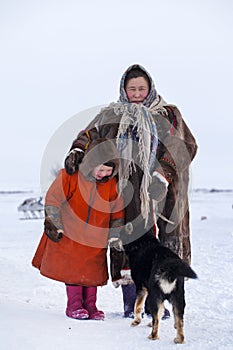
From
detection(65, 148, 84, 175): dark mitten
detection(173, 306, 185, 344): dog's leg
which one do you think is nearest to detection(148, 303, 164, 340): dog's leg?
detection(173, 306, 185, 344): dog's leg

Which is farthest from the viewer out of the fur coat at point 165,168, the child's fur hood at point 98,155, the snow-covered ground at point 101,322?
the fur coat at point 165,168

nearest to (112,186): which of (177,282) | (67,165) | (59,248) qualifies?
(67,165)

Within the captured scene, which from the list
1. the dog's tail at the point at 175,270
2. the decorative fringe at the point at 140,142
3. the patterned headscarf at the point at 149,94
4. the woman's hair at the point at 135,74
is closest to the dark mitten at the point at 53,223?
the decorative fringe at the point at 140,142

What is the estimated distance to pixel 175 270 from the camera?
2.93 m

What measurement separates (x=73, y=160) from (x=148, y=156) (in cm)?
65

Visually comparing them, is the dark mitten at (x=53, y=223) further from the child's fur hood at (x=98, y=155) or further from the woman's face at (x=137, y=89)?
the woman's face at (x=137, y=89)

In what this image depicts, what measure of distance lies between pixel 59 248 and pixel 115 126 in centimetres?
120

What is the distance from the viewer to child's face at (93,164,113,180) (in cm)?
363

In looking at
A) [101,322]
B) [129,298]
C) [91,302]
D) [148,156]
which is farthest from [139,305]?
[148,156]

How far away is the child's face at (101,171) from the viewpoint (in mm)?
3631

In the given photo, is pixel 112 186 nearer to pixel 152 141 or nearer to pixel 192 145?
pixel 152 141

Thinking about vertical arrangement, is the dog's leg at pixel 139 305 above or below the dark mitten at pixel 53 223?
below

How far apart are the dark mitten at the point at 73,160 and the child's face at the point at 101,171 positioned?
0.18 meters

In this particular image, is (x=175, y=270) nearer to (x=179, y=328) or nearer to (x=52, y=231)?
(x=179, y=328)
